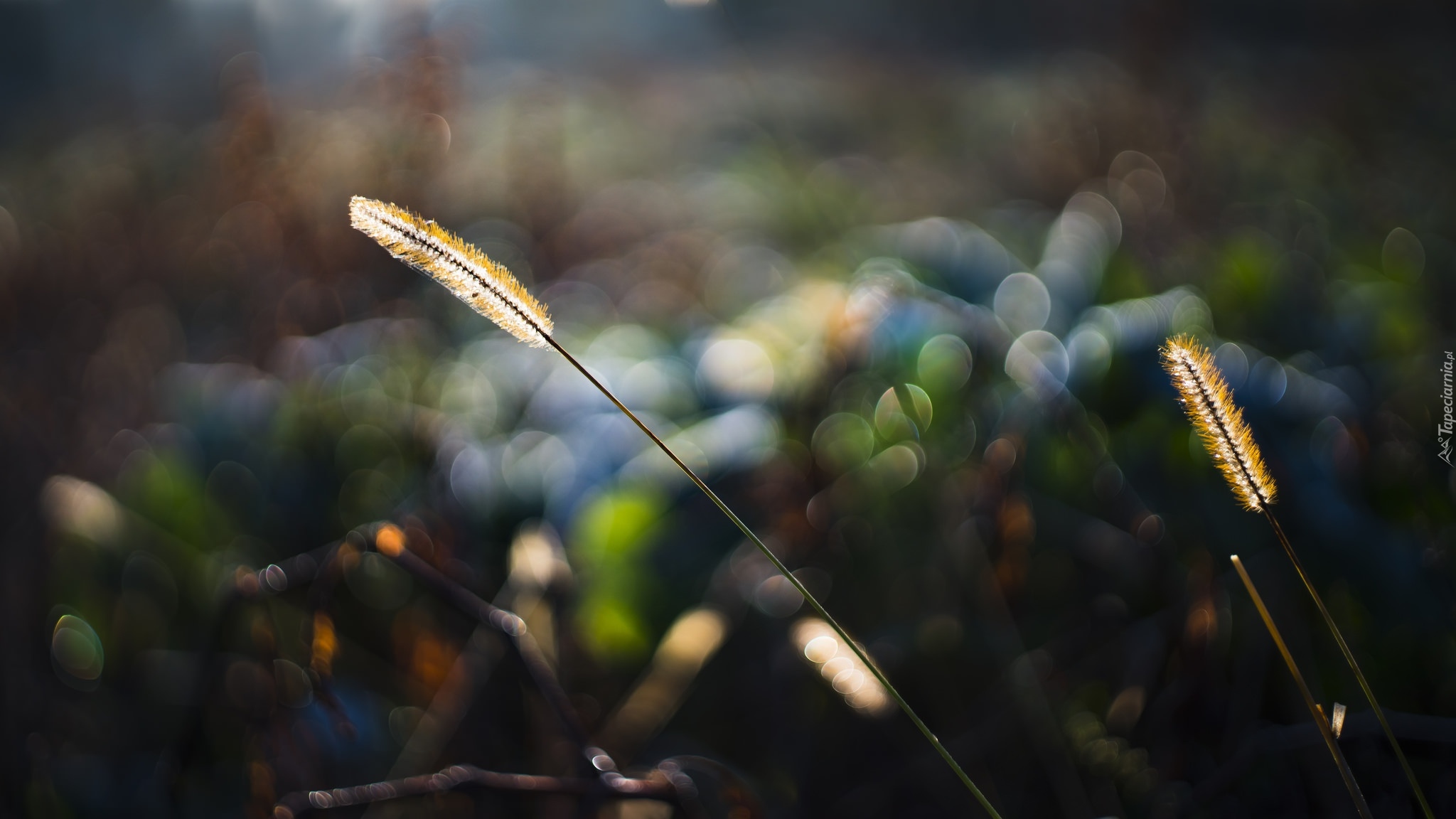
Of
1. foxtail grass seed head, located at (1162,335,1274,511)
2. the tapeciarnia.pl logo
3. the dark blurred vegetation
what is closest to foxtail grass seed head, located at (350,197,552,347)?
foxtail grass seed head, located at (1162,335,1274,511)

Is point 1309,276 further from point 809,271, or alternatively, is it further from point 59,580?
point 59,580

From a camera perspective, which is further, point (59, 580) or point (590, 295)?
point (590, 295)

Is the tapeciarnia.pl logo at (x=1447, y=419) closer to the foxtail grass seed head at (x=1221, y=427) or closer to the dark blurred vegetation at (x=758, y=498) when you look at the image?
the dark blurred vegetation at (x=758, y=498)

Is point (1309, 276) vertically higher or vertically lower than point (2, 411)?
higher

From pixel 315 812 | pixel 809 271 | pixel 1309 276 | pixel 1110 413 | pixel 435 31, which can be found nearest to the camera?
pixel 315 812

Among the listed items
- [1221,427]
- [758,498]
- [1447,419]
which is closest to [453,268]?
Answer: [1221,427]

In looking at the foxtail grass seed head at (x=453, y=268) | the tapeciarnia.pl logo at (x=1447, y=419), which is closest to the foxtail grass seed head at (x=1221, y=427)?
the foxtail grass seed head at (x=453, y=268)

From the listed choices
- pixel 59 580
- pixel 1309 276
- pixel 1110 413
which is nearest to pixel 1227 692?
pixel 1110 413

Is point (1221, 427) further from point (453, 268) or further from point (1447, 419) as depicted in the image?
point (1447, 419)
